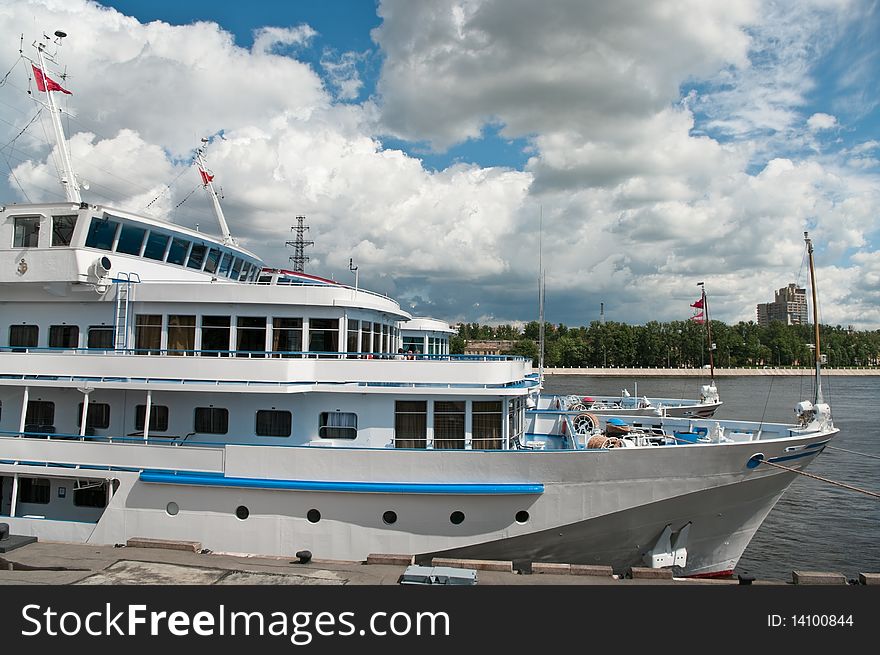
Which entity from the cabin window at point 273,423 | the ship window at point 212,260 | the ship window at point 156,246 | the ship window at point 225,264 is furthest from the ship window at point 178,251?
the cabin window at point 273,423

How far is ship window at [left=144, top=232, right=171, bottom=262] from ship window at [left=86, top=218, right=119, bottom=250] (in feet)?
2.57

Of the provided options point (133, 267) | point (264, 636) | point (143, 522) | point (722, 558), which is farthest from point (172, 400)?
point (722, 558)

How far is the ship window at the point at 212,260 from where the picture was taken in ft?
50.2

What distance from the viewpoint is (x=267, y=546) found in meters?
10.8

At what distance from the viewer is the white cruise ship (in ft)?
34.8

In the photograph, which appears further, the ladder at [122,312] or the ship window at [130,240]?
the ship window at [130,240]

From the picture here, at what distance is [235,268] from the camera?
1634 cm

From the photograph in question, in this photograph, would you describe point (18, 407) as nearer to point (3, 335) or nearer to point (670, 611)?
point (3, 335)

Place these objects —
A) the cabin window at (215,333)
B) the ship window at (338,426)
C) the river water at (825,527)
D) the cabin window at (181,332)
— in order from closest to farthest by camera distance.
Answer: the ship window at (338,426) → the cabin window at (215,333) → the cabin window at (181,332) → the river water at (825,527)

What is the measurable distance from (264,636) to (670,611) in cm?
493

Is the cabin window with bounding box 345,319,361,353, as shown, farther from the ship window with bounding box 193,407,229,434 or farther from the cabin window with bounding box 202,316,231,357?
the ship window with bounding box 193,407,229,434

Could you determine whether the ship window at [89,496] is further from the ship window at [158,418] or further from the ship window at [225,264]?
the ship window at [225,264]

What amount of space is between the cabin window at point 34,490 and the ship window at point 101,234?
5102 millimetres

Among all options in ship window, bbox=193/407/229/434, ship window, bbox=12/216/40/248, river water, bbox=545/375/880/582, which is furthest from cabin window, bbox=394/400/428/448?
river water, bbox=545/375/880/582
